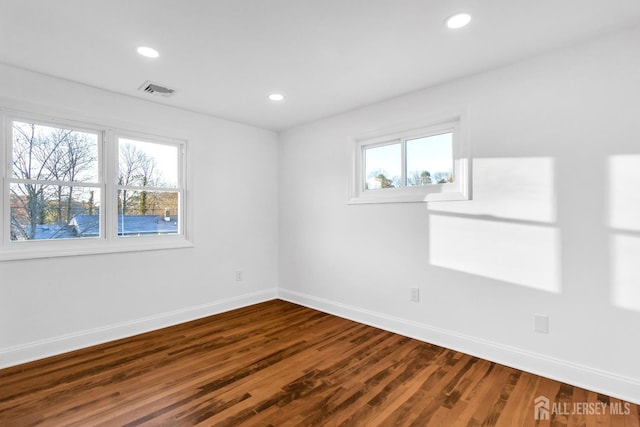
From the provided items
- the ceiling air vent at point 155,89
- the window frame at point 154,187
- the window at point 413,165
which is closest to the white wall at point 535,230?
the window at point 413,165

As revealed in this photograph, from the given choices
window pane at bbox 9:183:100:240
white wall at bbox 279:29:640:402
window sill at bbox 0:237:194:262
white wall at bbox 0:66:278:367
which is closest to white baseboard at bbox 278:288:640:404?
white wall at bbox 279:29:640:402

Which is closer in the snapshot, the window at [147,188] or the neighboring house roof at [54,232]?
the neighboring house roof at [54,232]

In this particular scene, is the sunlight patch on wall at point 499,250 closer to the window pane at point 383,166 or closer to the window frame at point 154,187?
the window pane at point 383,166

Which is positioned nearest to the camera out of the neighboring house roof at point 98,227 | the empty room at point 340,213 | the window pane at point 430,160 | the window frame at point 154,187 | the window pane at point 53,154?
the empty room at point 340,213

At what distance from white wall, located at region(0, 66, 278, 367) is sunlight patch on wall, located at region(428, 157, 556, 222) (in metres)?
2.69

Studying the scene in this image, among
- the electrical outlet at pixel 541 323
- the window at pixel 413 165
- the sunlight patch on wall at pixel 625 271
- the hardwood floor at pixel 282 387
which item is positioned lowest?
the hardwood floor at pixel 282 387

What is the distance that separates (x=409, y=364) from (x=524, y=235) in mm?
1358

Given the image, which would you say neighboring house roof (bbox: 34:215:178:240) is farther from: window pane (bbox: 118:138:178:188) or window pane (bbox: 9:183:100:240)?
window pane (bbox: 118:138:178:188)

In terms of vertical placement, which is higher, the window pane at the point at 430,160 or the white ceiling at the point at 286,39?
the white ceiling at the point at 286,39

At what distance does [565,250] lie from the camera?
7.45 feet

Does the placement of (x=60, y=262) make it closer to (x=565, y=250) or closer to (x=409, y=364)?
(x=409, y=364)

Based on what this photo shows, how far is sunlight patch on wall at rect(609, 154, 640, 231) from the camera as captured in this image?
202 cm

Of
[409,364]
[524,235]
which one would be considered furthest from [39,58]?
[524,235]

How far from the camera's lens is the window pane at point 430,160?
2975mm
